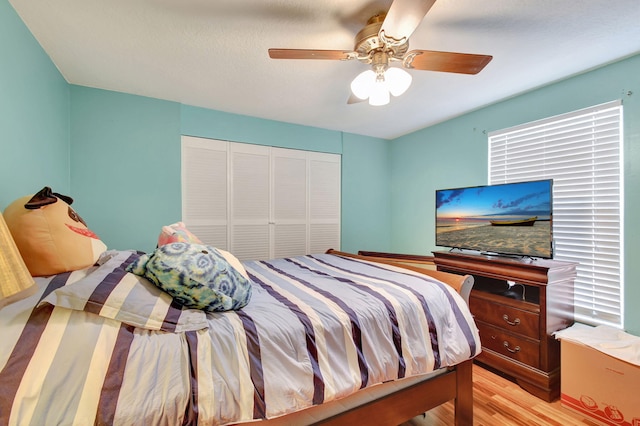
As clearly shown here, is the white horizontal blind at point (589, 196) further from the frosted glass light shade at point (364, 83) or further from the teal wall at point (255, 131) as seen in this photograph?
the teal wall at point (255, 131)

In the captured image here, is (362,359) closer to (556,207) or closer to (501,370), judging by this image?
(501,370)

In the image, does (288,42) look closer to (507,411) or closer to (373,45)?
(373,45)

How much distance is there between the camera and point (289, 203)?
3.42 metres

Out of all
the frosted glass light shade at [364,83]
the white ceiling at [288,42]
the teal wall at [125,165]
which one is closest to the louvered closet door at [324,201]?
the white ceiling at [288,42]

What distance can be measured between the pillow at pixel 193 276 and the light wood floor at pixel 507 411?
1440 millimetres

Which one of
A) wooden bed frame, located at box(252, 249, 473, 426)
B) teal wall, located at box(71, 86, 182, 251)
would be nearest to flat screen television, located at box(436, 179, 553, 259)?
wooden bed frame, located at box(252, 249, 473, 426)

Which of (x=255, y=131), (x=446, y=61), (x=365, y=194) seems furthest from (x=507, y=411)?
(x=255, y=131)

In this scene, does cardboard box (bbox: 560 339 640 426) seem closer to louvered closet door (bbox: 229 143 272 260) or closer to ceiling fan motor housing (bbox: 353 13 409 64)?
ceiling fan motor housing (bbox: 353 13 409 64)

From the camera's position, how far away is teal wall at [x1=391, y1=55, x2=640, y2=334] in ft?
6.40

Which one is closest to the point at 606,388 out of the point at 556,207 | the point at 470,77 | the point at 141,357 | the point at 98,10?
the point at 556,207

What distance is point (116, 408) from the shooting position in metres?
0.76

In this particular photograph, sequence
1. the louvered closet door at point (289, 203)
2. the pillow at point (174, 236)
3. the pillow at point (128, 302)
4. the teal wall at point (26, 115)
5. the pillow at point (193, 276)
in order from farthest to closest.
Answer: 1. the louvered closet door at point (289, 203)
2. the pillow at point (174, 236)
3. the teal wall at point (26, 115)
4. the pillow at point (193, 276)
5. the pillow at point (128, 302)

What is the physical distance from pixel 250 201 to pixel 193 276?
2.16 meters

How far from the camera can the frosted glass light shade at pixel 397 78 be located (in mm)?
1584
